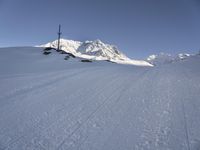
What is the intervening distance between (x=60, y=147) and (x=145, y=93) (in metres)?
4.66

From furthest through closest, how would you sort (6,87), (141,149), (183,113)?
(6,87) < (183,113) < (141,149)

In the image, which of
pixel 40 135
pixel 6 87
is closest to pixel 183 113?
pixel 40 135

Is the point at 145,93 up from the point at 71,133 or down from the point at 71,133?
up

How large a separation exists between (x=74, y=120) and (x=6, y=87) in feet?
17.4

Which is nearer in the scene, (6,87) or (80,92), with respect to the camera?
(80,92)

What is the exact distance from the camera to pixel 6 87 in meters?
9.49

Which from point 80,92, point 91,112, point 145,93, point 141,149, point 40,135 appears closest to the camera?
point 141,149

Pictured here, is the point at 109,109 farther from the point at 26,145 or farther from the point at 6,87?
the point at 6,87

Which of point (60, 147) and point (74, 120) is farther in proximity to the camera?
point (74, 120)

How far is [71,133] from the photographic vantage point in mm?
5180

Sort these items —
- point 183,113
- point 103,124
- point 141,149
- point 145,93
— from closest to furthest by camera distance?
point 141,149, point 103,124, point 183,113, point 145,93

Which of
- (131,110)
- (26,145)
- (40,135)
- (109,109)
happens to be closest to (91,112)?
(109,109)

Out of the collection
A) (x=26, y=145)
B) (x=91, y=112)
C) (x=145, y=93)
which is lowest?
(x=26, y=145)

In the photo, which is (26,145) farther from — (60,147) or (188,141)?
(188,141)
